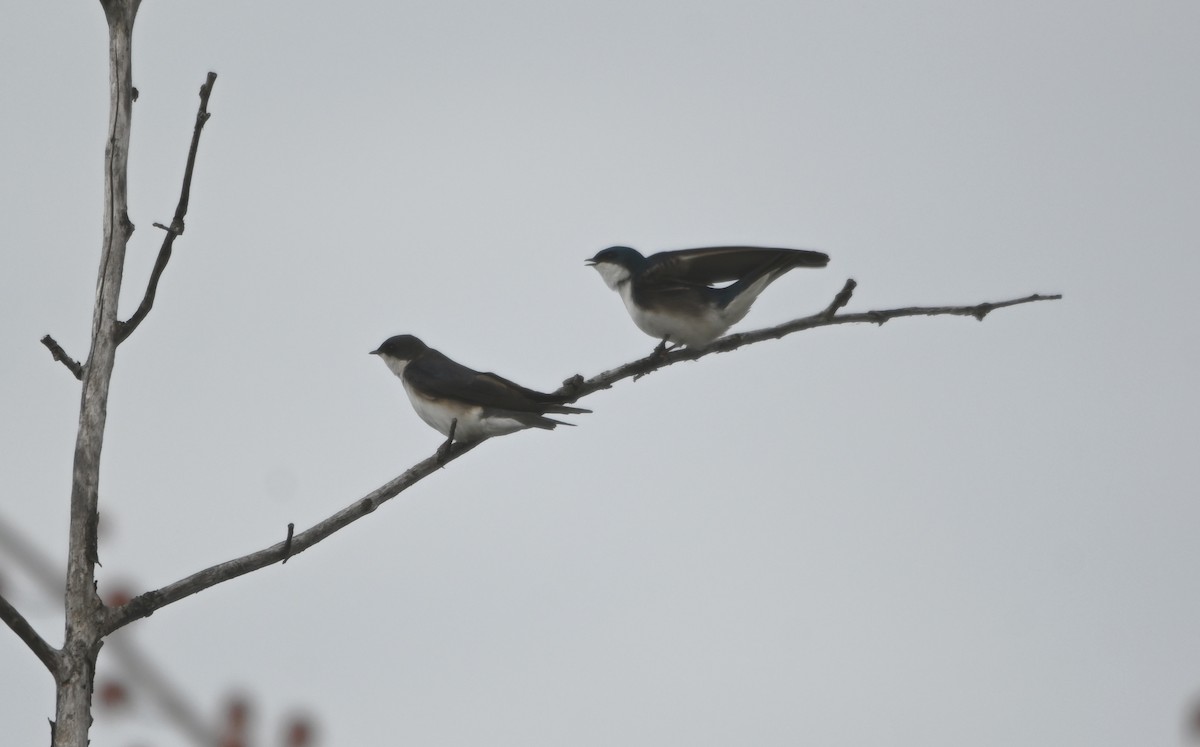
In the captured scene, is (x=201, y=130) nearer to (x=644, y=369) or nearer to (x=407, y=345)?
(x=644, y=369)

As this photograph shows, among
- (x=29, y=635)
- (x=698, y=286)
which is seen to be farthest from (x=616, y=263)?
(x=29, y=635)

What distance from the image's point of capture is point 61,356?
13.4 ft

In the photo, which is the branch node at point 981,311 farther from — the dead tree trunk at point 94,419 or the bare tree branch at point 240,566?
the dead tree trunk at point 94,419

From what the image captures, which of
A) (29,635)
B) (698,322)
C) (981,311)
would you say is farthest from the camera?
(698,322)

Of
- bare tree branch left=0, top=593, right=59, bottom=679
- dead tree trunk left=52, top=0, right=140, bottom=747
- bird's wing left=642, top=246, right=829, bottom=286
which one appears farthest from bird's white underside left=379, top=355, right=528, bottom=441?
bare tree branch left=0, top=593, right=59, bottom=679

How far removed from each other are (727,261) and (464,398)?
5.97 ft

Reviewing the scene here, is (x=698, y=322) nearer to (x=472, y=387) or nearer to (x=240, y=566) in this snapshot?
(x=472, y=387)

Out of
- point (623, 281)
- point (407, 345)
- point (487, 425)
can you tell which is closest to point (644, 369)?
point (487, 425)

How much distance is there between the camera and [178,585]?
3906mm

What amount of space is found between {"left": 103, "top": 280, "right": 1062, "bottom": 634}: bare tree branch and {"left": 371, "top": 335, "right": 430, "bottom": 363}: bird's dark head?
9.07ft

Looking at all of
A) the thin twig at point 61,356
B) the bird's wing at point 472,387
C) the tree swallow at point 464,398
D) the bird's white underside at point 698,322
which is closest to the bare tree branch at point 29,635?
the thin twig at point 61,356

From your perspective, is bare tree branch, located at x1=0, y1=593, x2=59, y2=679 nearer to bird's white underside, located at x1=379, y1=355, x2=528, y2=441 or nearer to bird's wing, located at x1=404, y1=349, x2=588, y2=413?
bird's wing, located at x1=404, y1=349, x2=588, y2=413

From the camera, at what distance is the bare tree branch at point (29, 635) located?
354 centimetres

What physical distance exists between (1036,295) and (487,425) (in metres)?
3.07
